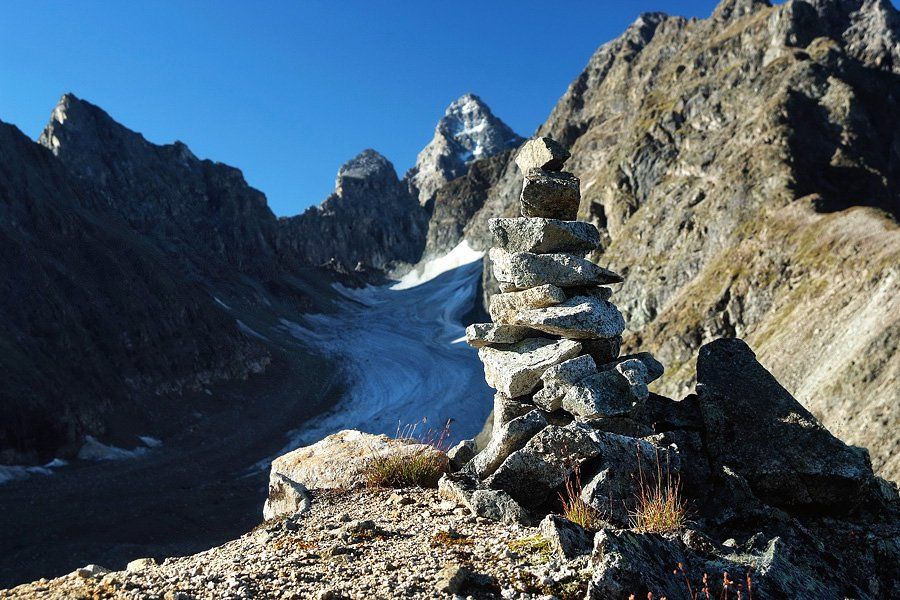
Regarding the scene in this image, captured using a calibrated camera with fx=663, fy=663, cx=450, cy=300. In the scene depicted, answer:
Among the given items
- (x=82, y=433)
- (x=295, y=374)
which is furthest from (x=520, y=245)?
(x=295, y=374)

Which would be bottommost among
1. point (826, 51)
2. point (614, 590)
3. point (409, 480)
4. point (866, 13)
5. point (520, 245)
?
point (614, 590)

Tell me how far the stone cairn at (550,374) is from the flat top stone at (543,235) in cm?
2

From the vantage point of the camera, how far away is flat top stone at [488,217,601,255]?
12.5 meters

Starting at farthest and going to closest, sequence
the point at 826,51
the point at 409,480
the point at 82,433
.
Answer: the point at 826,51
the point at 82,433
the point at 409,480

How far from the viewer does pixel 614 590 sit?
5.46 meters

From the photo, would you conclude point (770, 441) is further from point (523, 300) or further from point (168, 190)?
point (168, 190)

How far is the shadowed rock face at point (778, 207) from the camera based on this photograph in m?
36.2

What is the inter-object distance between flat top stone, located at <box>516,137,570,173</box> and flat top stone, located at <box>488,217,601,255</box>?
1.17 meters

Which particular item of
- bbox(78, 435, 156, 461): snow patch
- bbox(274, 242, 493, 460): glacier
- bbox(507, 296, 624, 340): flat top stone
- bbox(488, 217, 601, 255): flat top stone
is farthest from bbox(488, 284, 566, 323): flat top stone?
bbox(78, 435, 156, 461): snow patch

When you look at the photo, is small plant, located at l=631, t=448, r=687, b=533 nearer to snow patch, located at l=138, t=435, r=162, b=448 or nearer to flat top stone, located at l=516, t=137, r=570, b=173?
flat top stone, located at l=516, t=137, r=570, b=173

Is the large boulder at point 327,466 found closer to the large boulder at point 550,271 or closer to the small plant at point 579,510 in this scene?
the small plant at point 579,510

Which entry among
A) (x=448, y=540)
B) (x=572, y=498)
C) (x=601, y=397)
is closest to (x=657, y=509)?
Answer: (x=572, y=498)

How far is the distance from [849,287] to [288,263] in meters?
138

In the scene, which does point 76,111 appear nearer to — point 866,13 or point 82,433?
point 82,433
